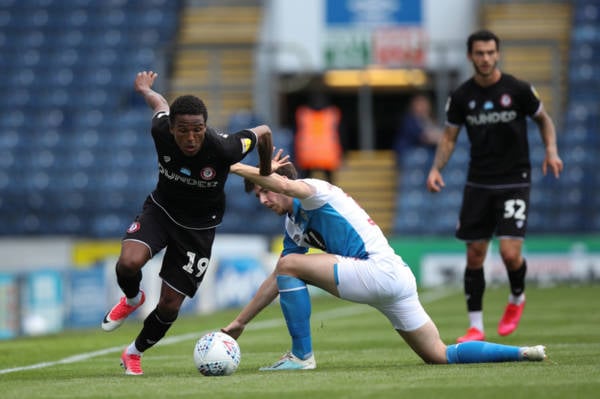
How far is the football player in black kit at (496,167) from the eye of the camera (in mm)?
10883

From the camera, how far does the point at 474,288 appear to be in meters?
11.0

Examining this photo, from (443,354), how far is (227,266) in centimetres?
1112

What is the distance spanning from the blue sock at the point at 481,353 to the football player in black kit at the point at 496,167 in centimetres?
247

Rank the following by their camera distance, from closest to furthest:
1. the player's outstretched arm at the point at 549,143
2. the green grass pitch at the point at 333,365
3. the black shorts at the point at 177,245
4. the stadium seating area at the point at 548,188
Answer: the green grass pitch at the point at 333,365
the black shorts at the point at 177,245
the player's outstretched arm at the point at 549,143
the stadium seating area at the point at 548,188

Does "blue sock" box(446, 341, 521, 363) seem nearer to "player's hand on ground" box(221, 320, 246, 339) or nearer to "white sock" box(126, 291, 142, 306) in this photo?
"player's hand on ground" box(221, 320, 246, 339)

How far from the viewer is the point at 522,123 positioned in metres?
11.0

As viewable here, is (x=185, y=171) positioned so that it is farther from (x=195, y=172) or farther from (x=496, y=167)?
(x=496, y=167)

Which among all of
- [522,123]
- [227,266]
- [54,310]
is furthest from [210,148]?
[227,266]

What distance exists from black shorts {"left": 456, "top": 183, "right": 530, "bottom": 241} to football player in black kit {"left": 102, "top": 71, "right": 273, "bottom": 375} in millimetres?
2968

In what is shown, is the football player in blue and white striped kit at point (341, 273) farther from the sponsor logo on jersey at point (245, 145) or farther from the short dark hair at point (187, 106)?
the short dark hair at point (187, 106)

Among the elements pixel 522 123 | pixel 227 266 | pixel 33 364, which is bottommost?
pixel 227 266

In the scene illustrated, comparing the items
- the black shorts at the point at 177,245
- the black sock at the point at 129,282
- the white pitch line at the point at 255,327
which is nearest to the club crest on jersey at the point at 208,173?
the black shorts at the point at 177,245

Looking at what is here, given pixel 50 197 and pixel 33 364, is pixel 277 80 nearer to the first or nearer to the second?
pixel 50 197

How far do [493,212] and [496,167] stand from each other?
0.40 m
